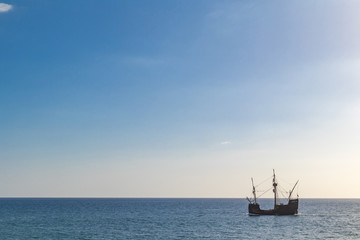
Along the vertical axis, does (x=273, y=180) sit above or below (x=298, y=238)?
above

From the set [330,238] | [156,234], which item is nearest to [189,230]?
[156,234]

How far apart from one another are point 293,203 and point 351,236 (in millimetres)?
48504

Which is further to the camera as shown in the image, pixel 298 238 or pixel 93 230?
pixel 93 230

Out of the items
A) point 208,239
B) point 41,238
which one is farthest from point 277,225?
point 41,238

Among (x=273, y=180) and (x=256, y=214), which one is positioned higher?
(x=273, y=180)

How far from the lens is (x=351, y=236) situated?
7306 cm

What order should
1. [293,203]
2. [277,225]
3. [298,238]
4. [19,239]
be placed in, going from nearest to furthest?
[19,239] < [298,238] < [277,225] < [293,203]

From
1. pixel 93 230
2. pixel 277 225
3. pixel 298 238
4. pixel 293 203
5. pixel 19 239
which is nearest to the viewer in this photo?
pixel 19 239

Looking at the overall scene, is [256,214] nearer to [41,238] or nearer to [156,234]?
[156,234]

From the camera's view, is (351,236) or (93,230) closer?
(351,236)

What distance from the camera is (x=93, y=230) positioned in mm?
80562

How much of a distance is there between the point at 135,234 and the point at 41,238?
58.1 ft

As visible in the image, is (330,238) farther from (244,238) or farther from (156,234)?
(156,234)

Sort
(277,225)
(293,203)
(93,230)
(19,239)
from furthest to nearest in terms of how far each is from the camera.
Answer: (293,203)
(277,225)
(93,230)
(19,239)
